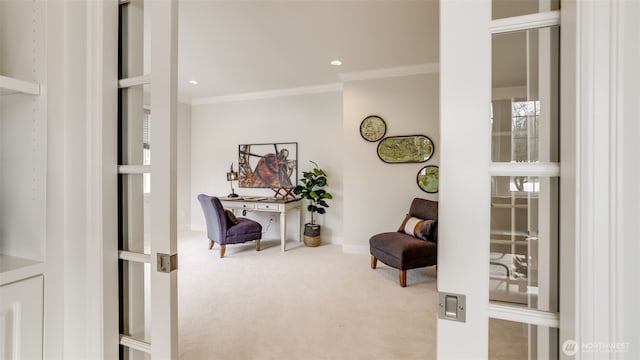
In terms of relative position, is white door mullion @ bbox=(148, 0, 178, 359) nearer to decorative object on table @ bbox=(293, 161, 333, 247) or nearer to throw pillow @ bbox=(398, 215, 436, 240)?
throw pillow @ bbox=(398, 215, 436, 240)

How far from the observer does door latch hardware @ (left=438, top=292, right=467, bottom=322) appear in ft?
2.05

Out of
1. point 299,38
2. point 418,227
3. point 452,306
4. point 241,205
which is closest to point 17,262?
point 452,306

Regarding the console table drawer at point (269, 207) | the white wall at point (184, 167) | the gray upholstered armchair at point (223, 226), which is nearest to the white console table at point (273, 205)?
the console table drawer at point (269, 207)

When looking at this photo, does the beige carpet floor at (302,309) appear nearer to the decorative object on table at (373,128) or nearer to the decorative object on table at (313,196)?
the decorative object on table at (313,196)

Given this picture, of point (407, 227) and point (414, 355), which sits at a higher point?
point (407, 227)

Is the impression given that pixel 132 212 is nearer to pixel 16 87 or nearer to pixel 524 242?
pixel 16 87

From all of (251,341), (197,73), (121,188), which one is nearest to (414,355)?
(251,341)

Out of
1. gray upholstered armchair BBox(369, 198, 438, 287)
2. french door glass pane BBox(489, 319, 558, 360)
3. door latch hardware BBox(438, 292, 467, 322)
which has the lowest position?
gray upholstered armchair BBox(369, 198, 438, 287)

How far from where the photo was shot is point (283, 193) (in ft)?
16.2

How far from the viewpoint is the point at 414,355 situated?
6.01 ft

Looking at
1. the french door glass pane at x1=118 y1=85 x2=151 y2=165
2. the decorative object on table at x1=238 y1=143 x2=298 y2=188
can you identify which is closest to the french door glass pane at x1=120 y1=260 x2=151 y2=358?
the french door glass pane at x1=118 y1=85 x2=151 y2=165

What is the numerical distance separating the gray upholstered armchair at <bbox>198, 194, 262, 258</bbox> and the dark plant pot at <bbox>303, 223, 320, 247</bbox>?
856mm

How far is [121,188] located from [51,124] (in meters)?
0.29

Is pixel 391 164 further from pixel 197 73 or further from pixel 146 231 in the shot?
pixel 146 231
